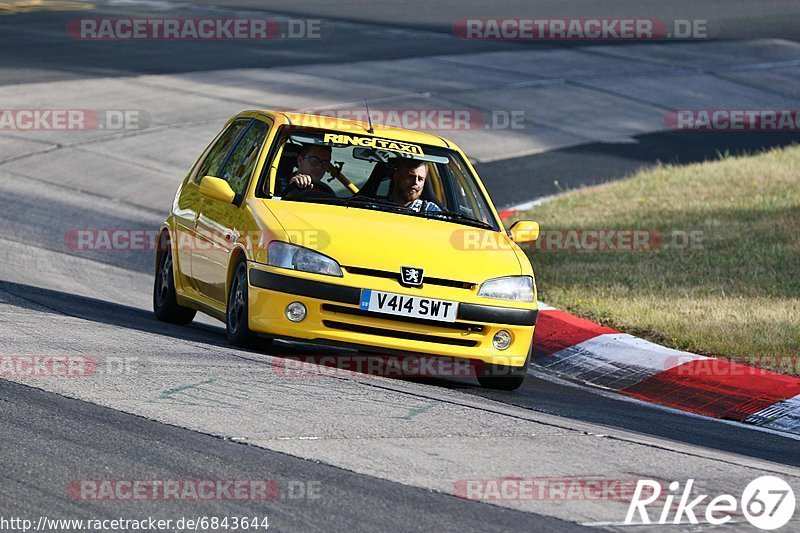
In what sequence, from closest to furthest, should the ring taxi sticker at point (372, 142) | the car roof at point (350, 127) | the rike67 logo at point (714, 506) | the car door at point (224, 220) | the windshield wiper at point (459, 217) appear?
1. the rike67 logo at point (714, 506)
2. the car door at point (224, 220)
3. the windshield wiper at point (459, 217)
4. the ring taxi sticker at point (372, 142)
5. the car roof at point (350, 127)

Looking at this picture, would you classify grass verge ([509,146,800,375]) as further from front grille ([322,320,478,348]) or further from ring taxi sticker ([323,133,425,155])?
front grille ([322,320,478,348])

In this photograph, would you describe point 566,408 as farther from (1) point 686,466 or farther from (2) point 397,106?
(2) point 397,106

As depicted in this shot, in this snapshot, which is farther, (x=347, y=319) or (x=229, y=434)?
(x=347, y=319)

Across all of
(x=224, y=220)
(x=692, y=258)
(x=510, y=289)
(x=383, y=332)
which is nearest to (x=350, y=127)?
(x=224, y=220)

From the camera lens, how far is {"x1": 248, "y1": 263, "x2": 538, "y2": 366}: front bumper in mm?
7984

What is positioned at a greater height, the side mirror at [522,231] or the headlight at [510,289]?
the side mirror at [522,231]

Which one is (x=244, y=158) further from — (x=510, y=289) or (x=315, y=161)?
(x=510, y=289)

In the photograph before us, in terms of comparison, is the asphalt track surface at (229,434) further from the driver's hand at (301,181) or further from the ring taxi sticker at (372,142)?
the ring taxi sticker at (372,142)

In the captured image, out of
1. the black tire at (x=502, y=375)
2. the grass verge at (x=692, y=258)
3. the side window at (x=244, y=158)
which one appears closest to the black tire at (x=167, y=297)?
the side window at (x=244, y=158)

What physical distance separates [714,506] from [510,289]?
2820 millimetres

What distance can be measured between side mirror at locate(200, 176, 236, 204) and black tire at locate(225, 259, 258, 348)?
0.49m

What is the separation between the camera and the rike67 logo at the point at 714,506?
5473 mm

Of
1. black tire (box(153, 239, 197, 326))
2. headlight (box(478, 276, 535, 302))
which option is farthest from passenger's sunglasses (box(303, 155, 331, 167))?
headlight (box(478, 276, 535, 302))

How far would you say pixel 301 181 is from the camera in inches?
358
